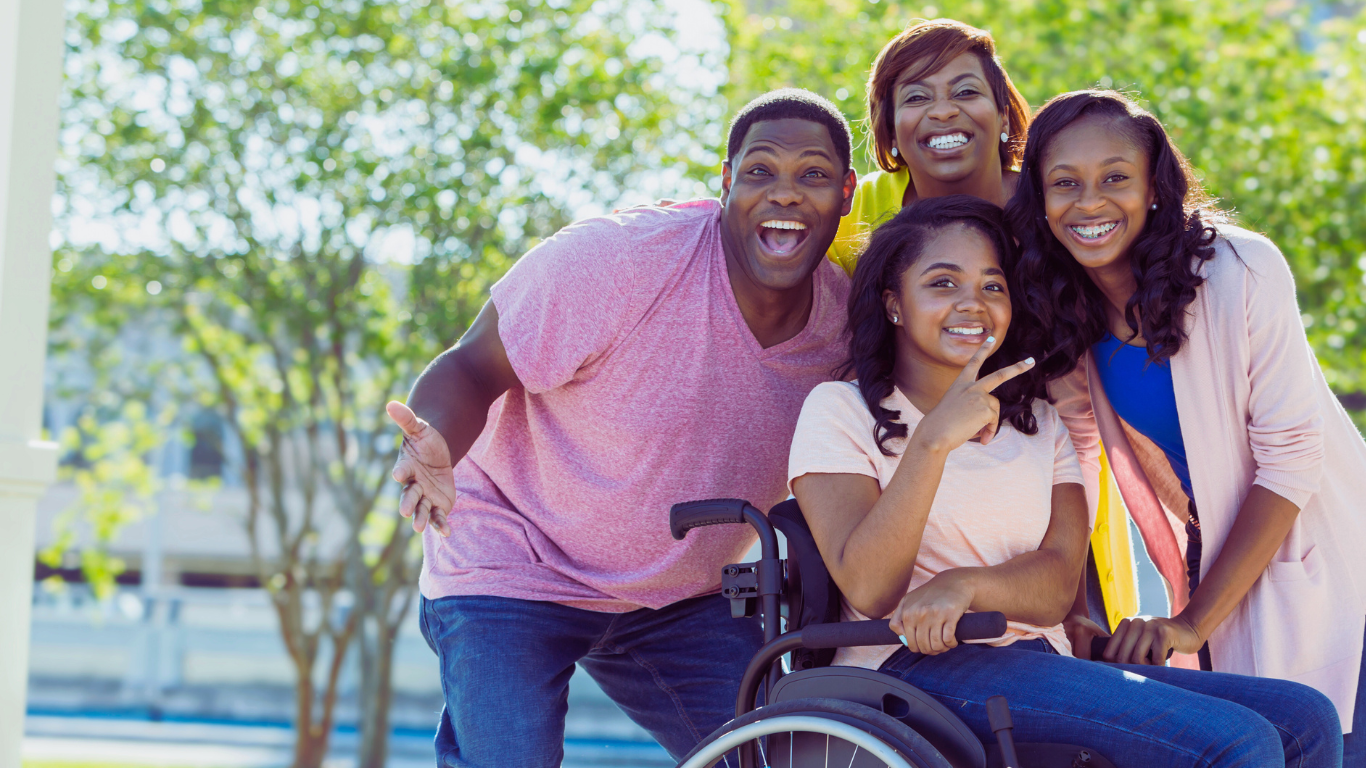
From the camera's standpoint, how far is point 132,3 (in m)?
7.39

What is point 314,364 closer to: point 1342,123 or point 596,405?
point 596,405

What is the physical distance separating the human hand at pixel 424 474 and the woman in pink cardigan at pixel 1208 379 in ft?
4.03

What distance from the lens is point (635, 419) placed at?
2.77 m

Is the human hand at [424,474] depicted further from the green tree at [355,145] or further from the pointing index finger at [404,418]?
the green tree at [355,145]

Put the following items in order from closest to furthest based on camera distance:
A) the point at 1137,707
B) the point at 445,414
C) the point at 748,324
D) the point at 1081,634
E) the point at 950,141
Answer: the point at 1137,707 → the point at 1081,634 → the point at 445,414 → the point at 748,324 → the point at 950,141

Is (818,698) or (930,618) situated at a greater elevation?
(930,618)

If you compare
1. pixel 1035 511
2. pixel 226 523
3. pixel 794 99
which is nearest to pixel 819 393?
pixel 1035 511

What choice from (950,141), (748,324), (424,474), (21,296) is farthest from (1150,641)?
(21,296)

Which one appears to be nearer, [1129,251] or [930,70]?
[1129,251]

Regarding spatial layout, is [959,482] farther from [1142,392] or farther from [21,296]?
[21,296]

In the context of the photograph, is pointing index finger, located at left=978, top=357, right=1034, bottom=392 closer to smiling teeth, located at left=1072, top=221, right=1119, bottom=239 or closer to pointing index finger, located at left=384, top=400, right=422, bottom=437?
smiling teeth, located at left=1072, top=221, right=1119, bottom=239

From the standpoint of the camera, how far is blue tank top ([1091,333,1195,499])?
8.38 ft

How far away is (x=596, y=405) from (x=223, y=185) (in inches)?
218

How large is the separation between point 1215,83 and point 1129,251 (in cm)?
634
